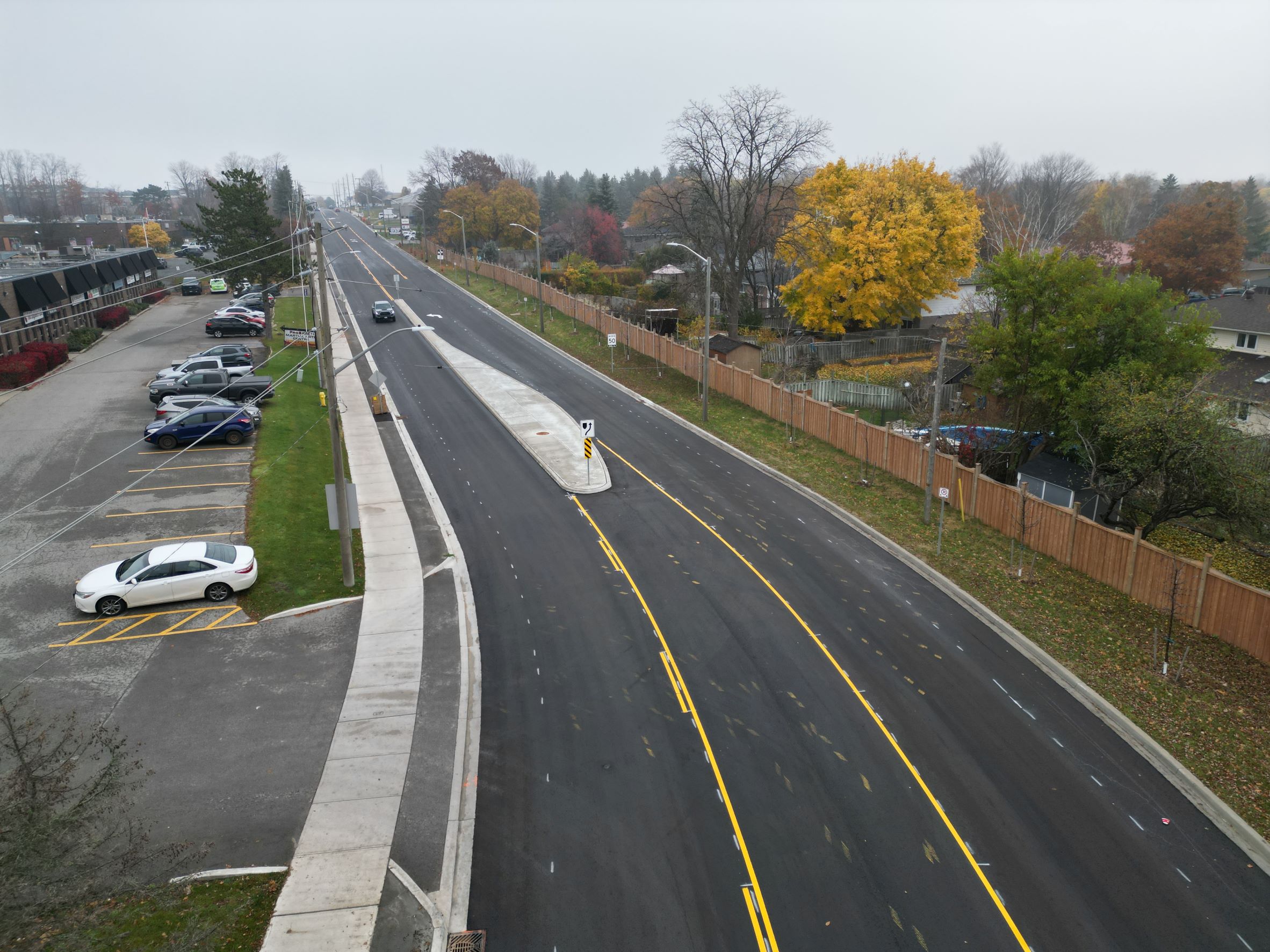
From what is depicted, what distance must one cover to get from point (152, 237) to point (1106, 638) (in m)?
134

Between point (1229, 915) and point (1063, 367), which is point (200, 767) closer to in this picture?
point (1229, 915)

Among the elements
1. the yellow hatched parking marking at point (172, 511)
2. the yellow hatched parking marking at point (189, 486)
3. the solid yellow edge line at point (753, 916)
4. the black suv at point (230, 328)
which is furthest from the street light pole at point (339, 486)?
the black suv at point (230, 328)

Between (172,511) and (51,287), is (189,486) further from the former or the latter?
(51,287)

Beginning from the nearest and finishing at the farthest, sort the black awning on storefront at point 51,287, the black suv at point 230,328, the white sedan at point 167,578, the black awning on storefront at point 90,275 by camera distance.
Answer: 1. the white sedan at point 167,578
2. the black awning on storefront at point 51,287
3. the black suv at point 230,328
4. the black awning on storefront at point 90,275

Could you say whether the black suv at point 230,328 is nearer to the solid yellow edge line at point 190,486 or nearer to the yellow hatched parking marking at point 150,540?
the solid yellow edge line at point 190,486

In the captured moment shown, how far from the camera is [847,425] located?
33.5 metres

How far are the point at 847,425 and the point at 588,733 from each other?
21761 mm

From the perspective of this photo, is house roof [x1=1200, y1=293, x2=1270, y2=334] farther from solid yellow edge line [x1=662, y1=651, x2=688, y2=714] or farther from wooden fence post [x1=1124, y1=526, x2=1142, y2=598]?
solid yellow edge line [x1=662, y1=651, x2=688, y2=714]

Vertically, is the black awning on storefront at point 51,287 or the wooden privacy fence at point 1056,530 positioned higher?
the black awning on storefront at point 51,287

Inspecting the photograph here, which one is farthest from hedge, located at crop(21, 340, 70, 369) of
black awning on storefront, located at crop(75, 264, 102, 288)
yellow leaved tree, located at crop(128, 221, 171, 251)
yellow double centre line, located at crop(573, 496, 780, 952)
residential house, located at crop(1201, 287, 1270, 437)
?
yellow leaved tree, located at crop(128, 221, 171, 251)

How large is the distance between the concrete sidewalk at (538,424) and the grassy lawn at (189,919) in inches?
722

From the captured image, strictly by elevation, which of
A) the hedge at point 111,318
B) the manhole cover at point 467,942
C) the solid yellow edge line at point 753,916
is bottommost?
the solid yellow edge line at point 753,916

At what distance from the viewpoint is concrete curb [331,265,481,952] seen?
1132cm

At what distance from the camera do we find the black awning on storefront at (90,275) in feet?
167
